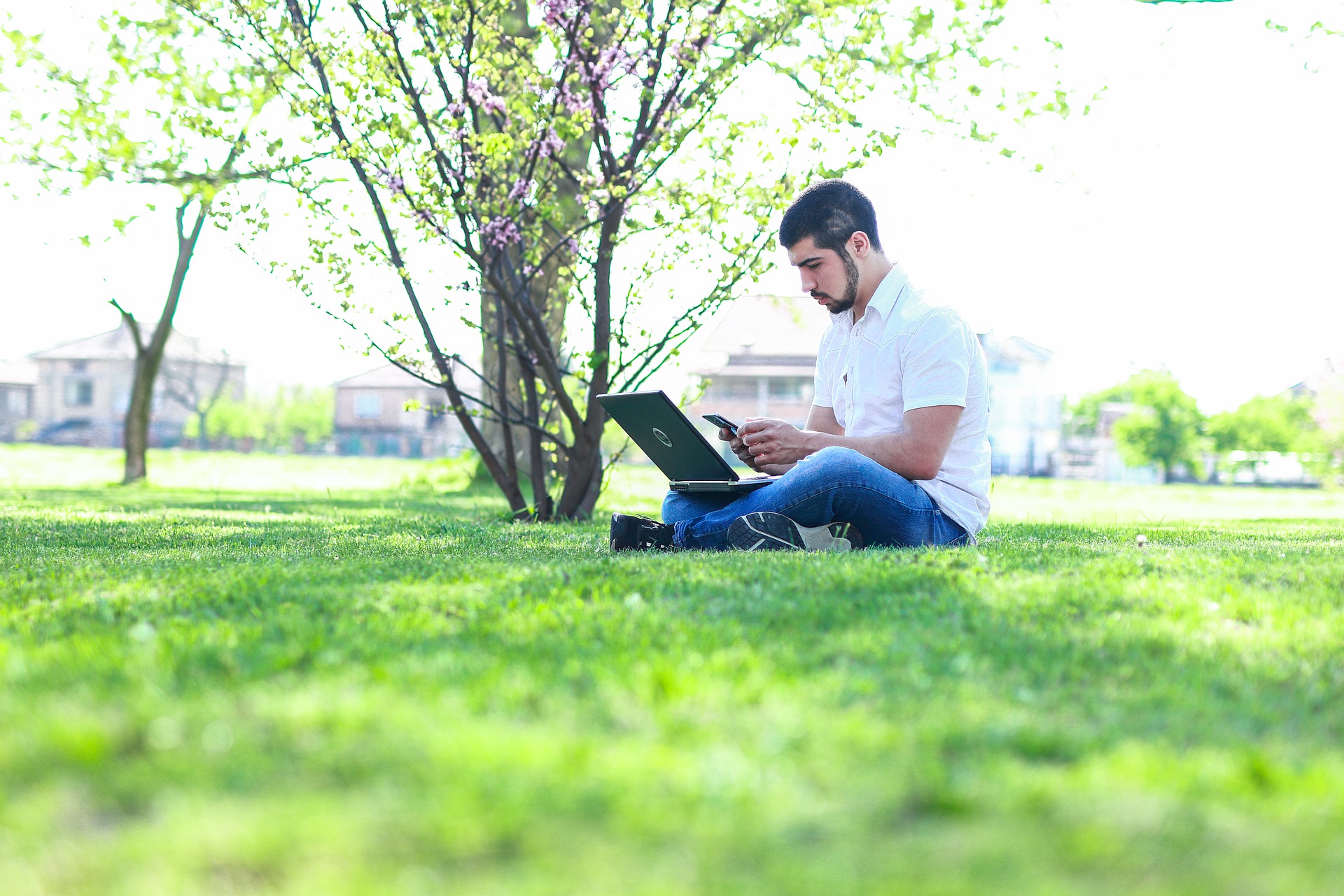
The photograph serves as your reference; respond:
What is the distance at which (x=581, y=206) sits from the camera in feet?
23.4

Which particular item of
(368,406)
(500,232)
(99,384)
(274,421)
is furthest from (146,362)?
(274,421)

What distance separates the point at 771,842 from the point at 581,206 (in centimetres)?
619

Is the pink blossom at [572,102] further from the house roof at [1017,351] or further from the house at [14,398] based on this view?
the house at [14,398]

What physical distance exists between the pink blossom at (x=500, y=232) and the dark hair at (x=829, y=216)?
229cm

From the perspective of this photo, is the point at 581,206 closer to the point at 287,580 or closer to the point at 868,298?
the point at 868,298

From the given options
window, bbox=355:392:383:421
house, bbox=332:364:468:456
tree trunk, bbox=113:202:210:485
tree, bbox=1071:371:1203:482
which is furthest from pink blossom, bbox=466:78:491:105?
window, bbox=355:392:383:421

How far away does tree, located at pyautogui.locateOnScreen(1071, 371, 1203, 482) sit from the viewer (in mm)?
56000

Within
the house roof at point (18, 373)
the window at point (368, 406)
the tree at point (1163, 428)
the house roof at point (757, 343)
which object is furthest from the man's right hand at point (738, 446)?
the house roof at point (18, 373)

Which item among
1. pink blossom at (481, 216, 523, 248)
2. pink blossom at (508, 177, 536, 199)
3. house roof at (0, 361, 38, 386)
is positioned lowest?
pink blossom at (481, 216, 523, 248)

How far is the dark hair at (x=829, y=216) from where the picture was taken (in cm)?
440

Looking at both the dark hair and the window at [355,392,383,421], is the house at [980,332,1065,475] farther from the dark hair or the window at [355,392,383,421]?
the dark hair

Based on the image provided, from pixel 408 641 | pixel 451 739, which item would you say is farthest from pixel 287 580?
pixel 451 739

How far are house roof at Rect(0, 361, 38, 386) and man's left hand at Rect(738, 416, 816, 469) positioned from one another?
3141 inches

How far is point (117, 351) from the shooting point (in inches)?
2744
